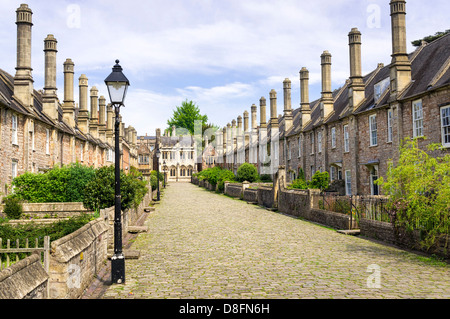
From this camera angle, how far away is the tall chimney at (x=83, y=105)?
1631 inches

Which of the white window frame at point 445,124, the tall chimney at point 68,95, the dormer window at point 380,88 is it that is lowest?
the white window frame at point 445,124

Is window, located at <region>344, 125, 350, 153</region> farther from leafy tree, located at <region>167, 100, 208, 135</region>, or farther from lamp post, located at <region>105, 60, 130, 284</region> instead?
leafy tree, located at <region>167, 100, 208, 135</region>

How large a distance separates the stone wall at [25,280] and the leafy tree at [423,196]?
9315mm

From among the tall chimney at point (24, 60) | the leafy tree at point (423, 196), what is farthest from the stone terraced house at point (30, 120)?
the leafy tree at point (423, 196)

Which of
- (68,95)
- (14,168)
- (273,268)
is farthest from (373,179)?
(68,95)

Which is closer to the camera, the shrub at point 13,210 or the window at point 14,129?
the shrub at point 13,210

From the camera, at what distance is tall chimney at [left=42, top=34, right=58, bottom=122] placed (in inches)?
1230

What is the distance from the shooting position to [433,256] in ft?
35.6

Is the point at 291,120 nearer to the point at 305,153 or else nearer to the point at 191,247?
the point at 305,153

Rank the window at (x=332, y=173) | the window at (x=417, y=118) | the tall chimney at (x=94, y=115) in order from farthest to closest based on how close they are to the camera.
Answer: the tall chimney at (x=94, y=115) < the window at (x=332, y=173) < the window at (x=417, y=118)

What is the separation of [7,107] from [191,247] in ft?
49.1

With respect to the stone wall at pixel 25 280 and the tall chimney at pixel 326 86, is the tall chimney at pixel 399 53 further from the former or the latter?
the stone wall at pixel 25 280

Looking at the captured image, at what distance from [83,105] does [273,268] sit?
36.7 m
